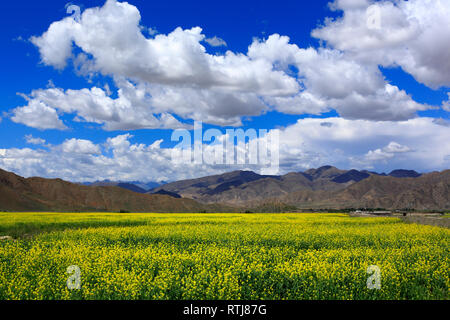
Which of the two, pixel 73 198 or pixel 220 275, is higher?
pixel 220 275

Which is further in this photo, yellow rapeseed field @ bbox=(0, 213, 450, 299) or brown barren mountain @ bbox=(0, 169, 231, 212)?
brown barren mountain @ bbox=(0, 169, 231, 212)

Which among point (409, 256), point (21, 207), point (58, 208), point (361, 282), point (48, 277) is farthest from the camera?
point (58, 208)

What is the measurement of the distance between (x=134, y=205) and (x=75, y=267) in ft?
381

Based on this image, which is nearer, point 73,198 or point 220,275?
point 220,275

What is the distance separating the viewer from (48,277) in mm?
12203

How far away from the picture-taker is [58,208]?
10062 cm

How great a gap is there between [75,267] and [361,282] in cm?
1086

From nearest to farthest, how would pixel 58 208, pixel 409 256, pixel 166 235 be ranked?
pixel 409 256 < pixel 166 235 < pixel 58 208

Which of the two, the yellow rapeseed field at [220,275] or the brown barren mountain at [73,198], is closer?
the yellow rapeseed field at [220,275]
